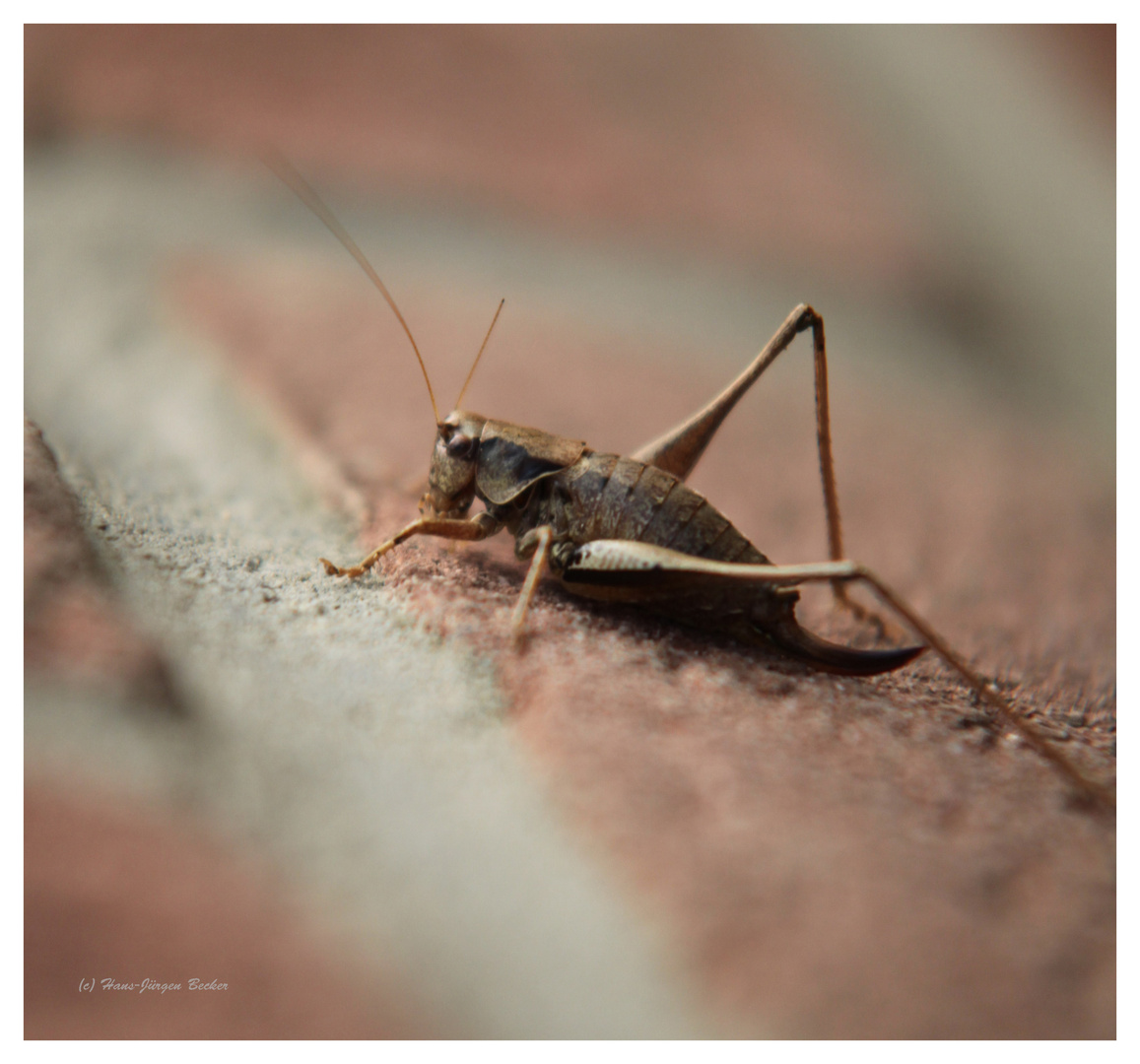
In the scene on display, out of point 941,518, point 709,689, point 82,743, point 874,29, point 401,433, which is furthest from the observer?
point 874,29

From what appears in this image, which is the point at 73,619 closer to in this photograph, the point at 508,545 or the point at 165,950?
the point at 165,950

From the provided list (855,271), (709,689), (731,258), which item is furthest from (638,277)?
(709,689)

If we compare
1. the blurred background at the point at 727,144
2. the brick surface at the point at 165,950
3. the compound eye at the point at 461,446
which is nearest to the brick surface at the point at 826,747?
the compound eye at the point at 461,446

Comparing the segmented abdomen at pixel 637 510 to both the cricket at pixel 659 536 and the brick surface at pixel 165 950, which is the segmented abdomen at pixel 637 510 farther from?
the brick surface at pixel 165 950

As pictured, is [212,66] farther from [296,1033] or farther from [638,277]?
[296,1033]

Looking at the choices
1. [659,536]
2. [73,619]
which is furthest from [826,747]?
[73,619]

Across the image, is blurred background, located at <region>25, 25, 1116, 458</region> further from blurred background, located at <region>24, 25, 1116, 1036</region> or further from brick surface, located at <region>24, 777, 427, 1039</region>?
brick surface, located at <region>24, 777, 427, 1039</region>
